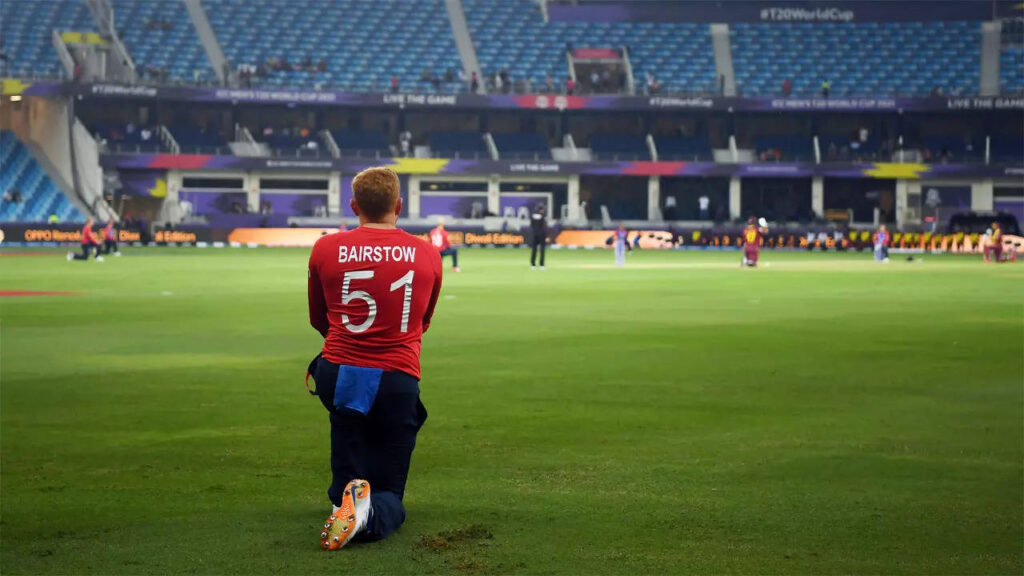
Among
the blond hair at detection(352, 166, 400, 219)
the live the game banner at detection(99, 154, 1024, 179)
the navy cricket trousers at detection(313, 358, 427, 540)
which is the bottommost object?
the navy cricket trousers at detection(313, 358, 427, 540)

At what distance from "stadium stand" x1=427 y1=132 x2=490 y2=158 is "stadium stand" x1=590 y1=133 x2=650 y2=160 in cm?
693

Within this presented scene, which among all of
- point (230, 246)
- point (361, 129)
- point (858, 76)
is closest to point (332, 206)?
point (361, 129)

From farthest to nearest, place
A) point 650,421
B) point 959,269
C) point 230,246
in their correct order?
point 230,246, point 959,269, point 650,421

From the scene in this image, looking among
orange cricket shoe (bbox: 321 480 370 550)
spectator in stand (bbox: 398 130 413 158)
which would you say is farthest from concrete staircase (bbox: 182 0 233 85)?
orange cricket shoe (bbox: 321 480 370 550)

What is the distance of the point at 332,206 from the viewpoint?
7981 cm

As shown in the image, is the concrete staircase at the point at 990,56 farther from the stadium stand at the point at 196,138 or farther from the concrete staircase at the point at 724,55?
the stadium stand at the point at 196,138

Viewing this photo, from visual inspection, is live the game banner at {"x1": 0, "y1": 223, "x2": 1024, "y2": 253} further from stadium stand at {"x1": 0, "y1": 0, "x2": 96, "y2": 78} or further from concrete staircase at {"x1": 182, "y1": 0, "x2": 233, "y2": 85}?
concrete staircase at {"x1": 182, "y1": 0, "x2": 233, "y2": 85}

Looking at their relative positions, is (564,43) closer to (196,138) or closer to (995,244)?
(196,138)

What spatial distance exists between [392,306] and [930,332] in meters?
15.5

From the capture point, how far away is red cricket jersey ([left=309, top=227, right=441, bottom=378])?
279 inches

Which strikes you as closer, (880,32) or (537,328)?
(537,328)

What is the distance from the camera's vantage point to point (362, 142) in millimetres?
83000

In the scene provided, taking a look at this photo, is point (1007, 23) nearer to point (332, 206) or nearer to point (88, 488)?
point (332, 206)

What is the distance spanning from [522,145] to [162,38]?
2303 centimetres
